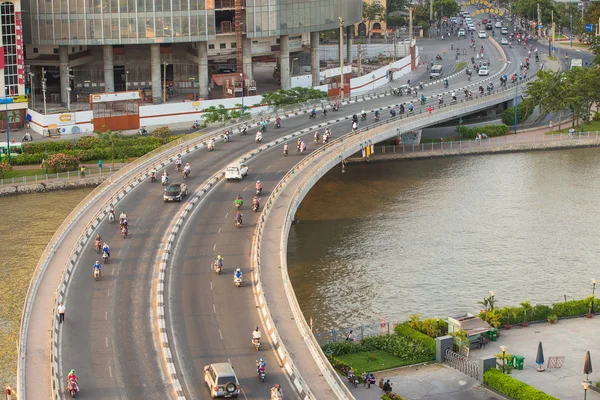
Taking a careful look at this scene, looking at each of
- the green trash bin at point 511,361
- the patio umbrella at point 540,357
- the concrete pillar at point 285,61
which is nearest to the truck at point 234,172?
the green trash bin at point 511,361

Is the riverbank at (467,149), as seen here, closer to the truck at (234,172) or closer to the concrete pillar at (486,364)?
the truck at (234,172)

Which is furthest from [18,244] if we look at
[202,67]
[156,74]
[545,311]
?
[202,67]

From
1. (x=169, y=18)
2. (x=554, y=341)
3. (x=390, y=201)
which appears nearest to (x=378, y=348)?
(x=554, y=341)

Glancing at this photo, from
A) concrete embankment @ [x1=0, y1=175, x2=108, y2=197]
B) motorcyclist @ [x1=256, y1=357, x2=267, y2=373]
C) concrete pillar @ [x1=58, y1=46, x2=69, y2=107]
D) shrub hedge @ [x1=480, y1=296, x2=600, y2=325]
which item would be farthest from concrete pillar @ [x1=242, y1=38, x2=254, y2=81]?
motorcyclist @ [x1=256, y1=357, x2=267, y2=373]

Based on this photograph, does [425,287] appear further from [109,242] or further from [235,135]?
[235,135]

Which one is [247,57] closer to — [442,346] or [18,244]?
[18,244]
